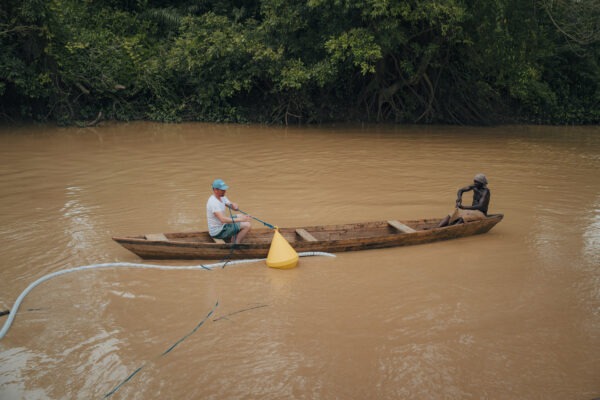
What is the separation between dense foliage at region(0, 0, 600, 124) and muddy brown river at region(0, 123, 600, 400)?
229 inches

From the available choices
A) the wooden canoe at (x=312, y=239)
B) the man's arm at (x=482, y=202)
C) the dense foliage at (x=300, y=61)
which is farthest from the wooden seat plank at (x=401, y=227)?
the dense foliage at (x=300, y=61)

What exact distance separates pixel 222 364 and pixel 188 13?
→ 17262mm

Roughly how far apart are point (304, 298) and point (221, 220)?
5.09 ft

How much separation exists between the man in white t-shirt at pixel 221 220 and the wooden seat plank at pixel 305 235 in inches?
26.7

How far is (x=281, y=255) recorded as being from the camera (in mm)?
6461

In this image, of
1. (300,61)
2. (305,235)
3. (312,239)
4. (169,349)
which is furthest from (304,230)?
(300,61)

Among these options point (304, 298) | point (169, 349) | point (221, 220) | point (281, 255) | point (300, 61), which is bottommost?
point (169, 349)

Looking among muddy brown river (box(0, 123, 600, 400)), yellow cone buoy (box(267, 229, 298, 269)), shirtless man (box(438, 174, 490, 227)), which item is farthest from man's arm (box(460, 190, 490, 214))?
yellow cone buoy (box(267, 229, 298, 269))

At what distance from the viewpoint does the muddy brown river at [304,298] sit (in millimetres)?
4383

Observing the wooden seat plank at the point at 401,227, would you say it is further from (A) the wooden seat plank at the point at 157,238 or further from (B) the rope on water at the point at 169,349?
(A) the wooden seat plank at the point at 157,238

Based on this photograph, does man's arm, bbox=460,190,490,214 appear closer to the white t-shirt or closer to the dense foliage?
the white t-shirt

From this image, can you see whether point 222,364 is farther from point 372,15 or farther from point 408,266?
point 372,15

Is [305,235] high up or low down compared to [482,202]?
down

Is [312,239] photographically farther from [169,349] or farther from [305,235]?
[169,349]
